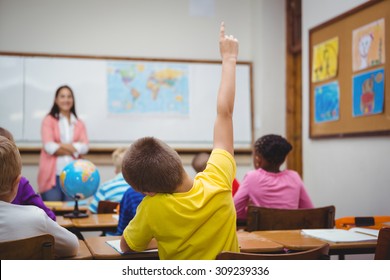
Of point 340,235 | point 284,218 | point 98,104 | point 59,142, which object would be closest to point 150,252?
point 340,235

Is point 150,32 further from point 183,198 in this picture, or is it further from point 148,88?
point 183,198

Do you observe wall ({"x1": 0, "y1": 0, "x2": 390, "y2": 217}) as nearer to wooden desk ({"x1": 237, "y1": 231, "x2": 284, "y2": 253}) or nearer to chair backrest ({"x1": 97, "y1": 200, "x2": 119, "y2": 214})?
chair backrest ({"x1": 97, "y1": 200, "x2": 119, "y2": 214})

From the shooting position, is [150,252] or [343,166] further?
[343,166]

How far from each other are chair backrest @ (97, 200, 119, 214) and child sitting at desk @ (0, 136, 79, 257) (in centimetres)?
156

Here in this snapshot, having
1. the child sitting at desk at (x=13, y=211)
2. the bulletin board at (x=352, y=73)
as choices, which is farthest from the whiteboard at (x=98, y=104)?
the child sitting at desk at (x=13, y=211)

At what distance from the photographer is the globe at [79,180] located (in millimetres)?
3139

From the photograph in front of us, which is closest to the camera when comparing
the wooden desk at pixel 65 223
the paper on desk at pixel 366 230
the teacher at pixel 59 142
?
the paper on desk at pixel 366 230

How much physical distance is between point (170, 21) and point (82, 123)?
1688mm

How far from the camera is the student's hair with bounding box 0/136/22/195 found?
156cm

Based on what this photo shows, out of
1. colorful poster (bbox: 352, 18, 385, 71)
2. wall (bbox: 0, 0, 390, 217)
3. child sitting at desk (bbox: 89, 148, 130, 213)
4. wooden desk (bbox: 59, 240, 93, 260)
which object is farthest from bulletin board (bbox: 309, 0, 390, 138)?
wooden desk (bbox: 59, 240, 93, 260)

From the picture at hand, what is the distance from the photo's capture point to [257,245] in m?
1.98

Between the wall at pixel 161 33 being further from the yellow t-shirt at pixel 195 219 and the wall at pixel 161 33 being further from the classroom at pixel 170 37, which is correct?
the yellow t-shirt at pixel 195 219

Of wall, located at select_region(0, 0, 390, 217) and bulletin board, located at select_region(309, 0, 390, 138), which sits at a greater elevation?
wall, located at select_region(0, 0, 390, 217)

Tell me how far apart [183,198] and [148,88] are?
461 cm
